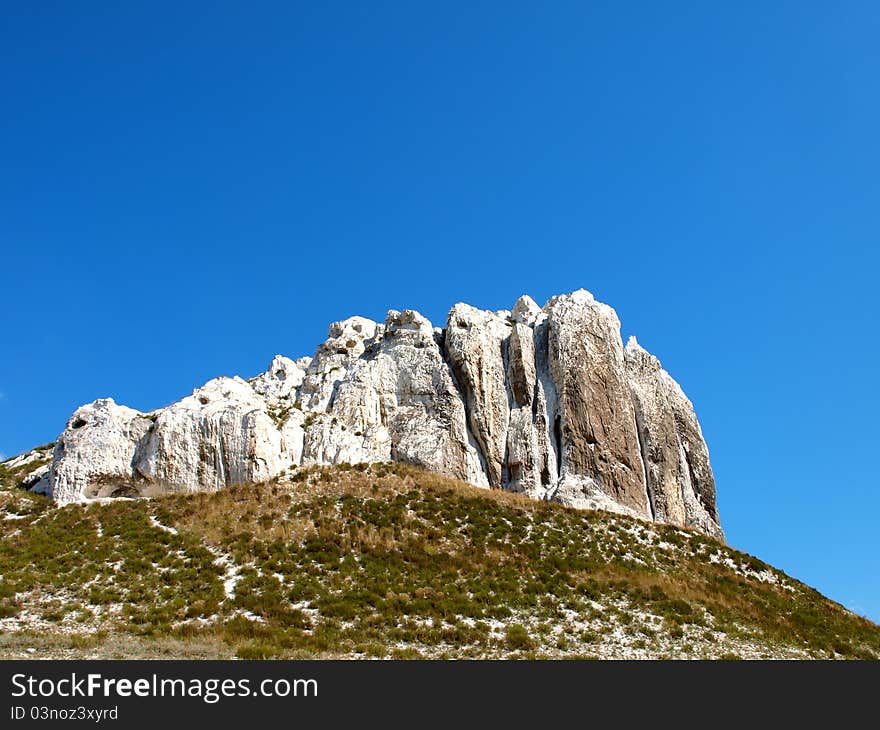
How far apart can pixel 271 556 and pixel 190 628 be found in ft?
25.2

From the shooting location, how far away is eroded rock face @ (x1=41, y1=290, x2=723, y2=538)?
3981 cm

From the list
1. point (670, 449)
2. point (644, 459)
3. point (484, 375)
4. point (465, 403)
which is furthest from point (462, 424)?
point (670, 449)

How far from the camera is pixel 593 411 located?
1751 inches

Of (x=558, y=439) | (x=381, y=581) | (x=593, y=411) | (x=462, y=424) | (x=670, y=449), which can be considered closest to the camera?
(x=381, y=581)

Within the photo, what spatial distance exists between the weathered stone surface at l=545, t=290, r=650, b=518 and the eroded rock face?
3.3 inches

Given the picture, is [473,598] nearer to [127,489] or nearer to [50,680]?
[50,680]

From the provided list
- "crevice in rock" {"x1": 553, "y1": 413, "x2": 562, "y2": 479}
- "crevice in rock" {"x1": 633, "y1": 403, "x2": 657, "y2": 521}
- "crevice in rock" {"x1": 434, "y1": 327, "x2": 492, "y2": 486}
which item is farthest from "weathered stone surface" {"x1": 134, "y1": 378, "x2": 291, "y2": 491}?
"crevice in rock" {"x1": 633, "y1": 403, "x2": 657, "y2": 521}

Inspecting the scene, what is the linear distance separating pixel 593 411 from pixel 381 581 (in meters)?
19.6

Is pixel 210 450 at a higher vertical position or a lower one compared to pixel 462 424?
lower

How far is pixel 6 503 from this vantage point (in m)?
38.2

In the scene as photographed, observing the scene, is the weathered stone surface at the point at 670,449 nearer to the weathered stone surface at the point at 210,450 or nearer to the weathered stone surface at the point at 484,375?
the weathered stone surface at the point at 484,375

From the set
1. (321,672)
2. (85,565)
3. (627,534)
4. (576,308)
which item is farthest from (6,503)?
(576,308)

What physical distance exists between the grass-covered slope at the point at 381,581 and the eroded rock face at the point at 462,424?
2242 mm

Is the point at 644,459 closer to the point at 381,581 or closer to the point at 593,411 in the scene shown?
the point at 593,411
